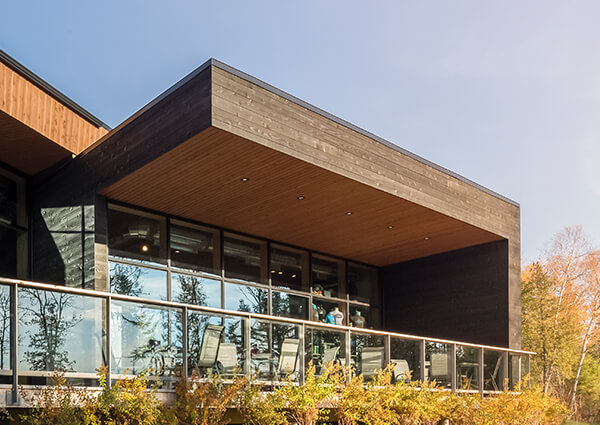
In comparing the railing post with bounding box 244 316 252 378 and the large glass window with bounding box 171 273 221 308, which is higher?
the large glass window with bounding box 171 273 221 308

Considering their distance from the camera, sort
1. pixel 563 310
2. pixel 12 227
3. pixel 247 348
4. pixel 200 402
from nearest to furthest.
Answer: pixel 200 402, pixel 247 348, pixel 12 227, pixel 563 310

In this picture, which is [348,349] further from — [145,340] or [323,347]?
[145,340]

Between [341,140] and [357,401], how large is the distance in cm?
384

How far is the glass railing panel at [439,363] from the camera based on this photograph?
1094cm

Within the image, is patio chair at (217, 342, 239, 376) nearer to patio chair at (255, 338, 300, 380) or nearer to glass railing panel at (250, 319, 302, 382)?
glass railing panel at (250, 319, 302, 382)

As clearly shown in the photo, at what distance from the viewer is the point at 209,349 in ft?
25.6

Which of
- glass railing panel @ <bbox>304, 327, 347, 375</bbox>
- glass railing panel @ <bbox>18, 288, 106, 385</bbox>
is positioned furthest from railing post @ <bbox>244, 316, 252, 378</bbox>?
glass railing panel @ <bbox>18, 288, 106, 385</bbox>

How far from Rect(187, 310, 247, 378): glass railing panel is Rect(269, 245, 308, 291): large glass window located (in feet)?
17.9

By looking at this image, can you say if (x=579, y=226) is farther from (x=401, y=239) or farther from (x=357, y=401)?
(x=357, y=401)

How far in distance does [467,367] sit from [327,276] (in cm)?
418

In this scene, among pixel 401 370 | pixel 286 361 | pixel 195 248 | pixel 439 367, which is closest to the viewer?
pixel 286 361

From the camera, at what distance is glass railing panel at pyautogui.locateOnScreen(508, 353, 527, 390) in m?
12.5

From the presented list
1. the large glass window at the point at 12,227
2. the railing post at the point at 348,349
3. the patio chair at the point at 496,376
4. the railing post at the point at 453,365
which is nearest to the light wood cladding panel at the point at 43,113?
the large glass window at the point at 12,227

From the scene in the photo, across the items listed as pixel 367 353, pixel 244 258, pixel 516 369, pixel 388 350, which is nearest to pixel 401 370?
pixel 388 350
